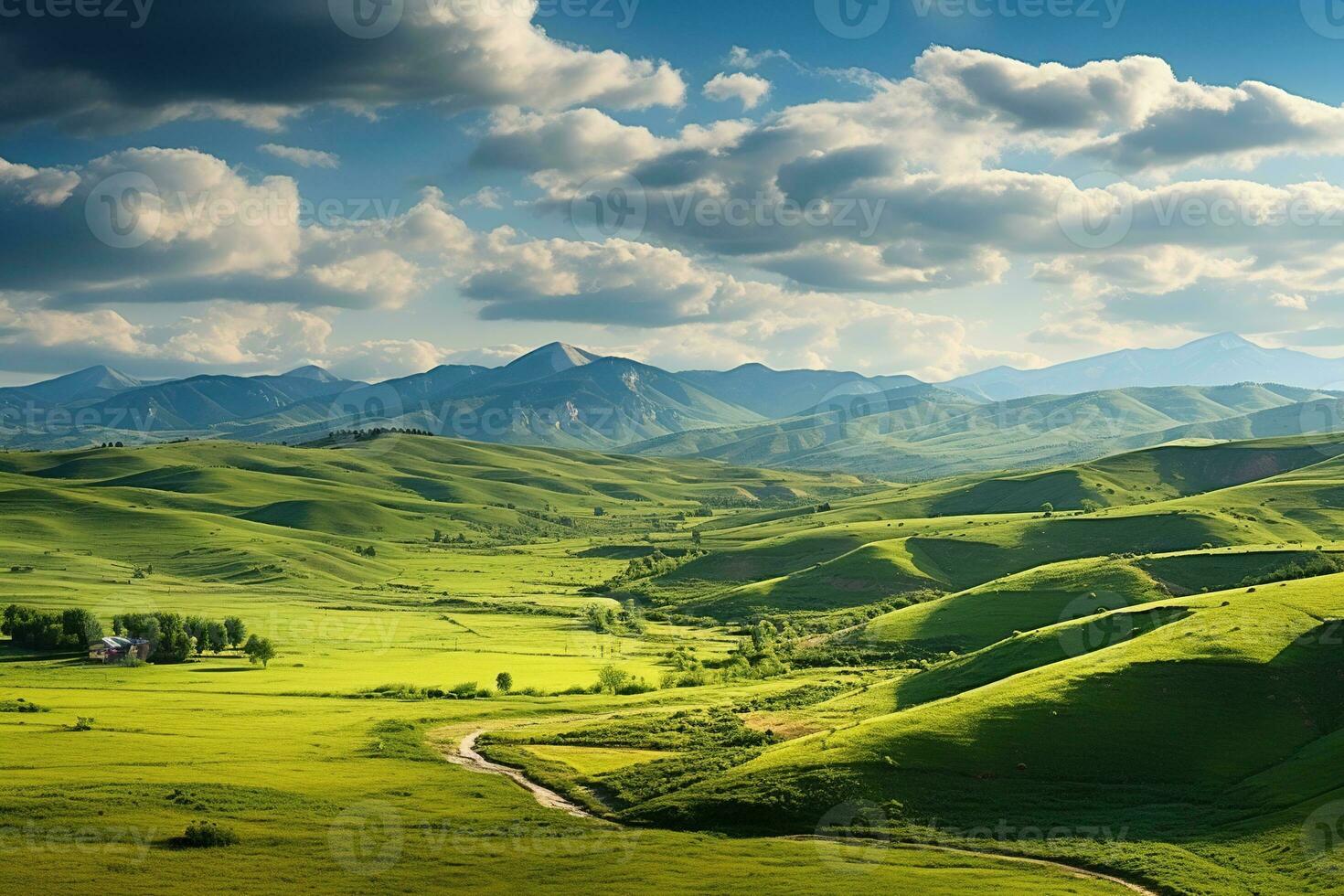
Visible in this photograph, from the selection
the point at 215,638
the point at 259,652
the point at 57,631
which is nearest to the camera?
the point at 259,652

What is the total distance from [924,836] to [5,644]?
161 m

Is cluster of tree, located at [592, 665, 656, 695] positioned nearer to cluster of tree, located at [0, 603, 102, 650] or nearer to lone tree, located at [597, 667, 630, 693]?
lone tree, located at [597, 667, 630, 693]

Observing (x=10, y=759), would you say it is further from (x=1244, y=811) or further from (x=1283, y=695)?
(x=1283, y=695)

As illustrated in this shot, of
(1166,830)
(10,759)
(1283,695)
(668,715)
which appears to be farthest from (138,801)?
(1283,695)

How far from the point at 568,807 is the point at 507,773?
13.7 m

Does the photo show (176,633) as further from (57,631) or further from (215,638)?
(57,631)

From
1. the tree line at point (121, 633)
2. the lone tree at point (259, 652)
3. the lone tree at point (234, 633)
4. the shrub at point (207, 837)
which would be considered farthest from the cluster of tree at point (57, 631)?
the shrub at point (207, 837)

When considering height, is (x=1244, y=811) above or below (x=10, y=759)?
below

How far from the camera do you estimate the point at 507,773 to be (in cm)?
9219

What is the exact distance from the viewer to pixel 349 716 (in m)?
118

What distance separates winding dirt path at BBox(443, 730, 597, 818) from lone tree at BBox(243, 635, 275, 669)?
65.3m

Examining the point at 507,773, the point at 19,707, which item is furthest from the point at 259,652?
the point at 507,773

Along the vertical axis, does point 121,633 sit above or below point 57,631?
below

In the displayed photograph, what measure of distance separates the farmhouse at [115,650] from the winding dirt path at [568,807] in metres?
80.7
